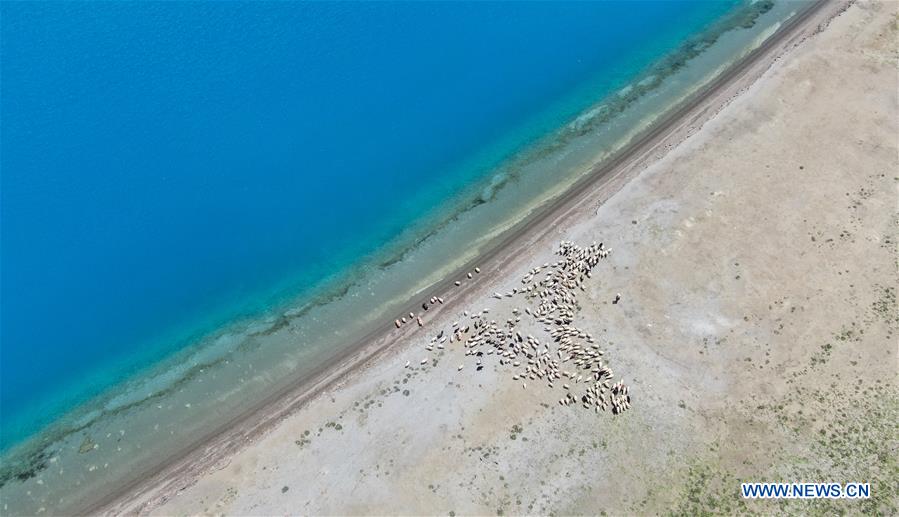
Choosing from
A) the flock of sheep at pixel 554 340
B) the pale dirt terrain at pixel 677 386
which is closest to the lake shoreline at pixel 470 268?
the pale dirt terrain at pixel 677 386

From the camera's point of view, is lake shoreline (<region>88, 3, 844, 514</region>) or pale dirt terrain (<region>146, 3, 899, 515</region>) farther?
lake shoreline (<region>88, 3, 844, 514</region>)

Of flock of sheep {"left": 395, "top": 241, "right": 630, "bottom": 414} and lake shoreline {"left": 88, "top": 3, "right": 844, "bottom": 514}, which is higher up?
lake shoreline {"left": 88, "top": 3, "right": 844, "bottom": 514}

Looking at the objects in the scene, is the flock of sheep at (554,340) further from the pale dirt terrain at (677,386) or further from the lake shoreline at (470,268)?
the lake shoreline at (470,268)

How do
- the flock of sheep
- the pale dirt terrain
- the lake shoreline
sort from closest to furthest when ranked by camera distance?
the pale dirt terrain
the flock of sheep
the lake shoreline

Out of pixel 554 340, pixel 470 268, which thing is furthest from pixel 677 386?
pixel 470 268

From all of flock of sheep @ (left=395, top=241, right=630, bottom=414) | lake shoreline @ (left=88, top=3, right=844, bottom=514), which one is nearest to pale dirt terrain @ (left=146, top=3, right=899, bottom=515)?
flock of sheep @ (left=395, top=241, right=630, bottom=414)

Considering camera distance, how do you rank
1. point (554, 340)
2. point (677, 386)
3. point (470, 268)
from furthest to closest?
point (470, 268)
point (554, 340)
point (677, 386)

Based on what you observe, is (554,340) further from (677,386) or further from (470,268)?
(470,268)

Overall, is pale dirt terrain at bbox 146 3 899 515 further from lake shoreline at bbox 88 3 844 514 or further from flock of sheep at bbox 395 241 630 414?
lake shoreline at bbox 88 3 844 514
